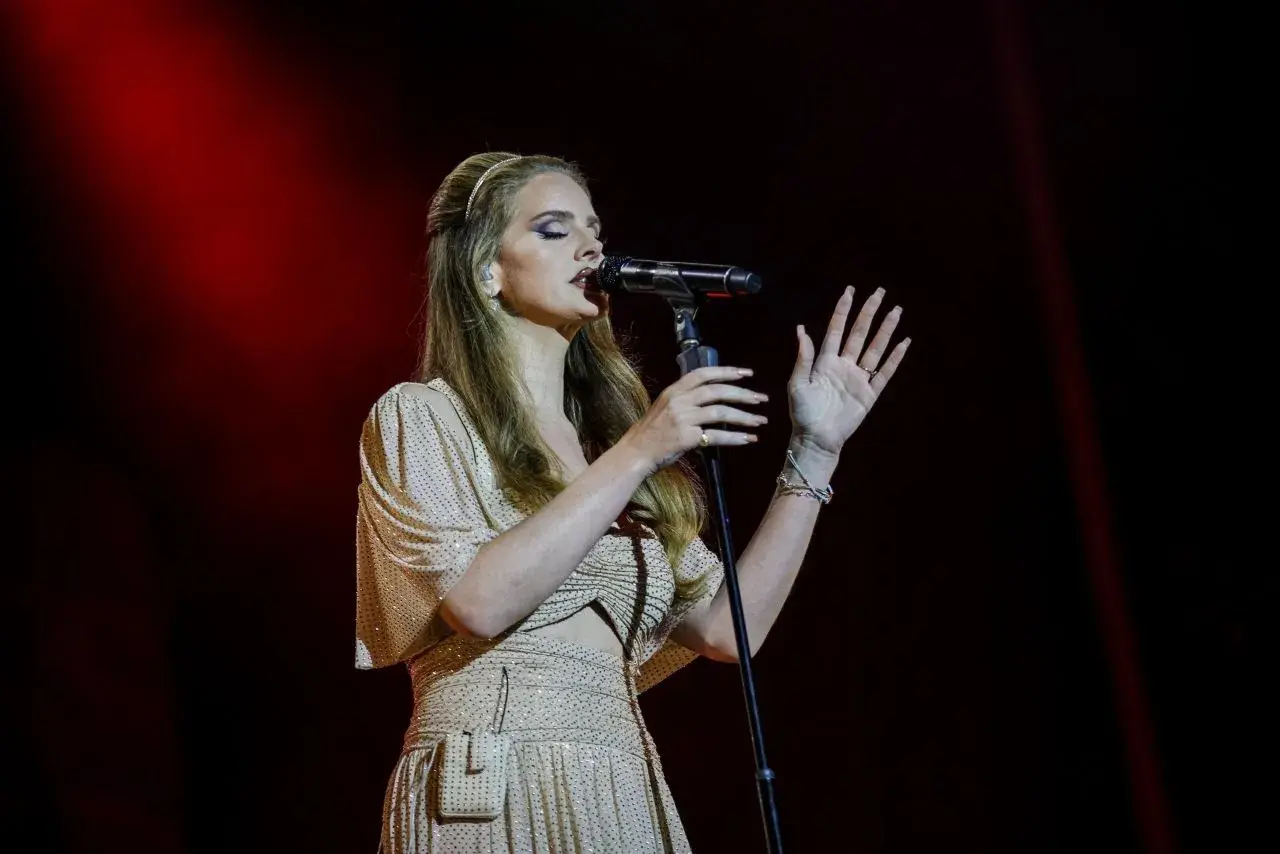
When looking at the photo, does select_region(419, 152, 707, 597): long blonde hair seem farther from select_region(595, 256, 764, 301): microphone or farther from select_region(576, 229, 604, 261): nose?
select_region(595, 256, 764, 301): microphone

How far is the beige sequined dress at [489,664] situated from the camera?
5.70 ft

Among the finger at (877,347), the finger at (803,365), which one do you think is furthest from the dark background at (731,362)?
the finger at (803,365)

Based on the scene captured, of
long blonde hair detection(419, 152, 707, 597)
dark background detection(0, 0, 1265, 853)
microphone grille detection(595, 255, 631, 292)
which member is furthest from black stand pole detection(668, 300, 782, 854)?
dark background detection(0, 0, 1265, 853)

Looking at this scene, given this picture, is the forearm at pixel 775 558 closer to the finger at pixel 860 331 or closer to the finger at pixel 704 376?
the finger at pixel 860 331

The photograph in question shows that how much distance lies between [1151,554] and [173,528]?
254 centimetres

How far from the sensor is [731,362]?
377 centimetres

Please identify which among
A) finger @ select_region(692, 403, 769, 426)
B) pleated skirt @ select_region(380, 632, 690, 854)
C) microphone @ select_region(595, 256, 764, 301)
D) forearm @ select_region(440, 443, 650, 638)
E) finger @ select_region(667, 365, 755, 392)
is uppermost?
microphone @ select_region(595, 256, 764, 301)

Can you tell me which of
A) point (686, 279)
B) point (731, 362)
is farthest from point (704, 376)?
point (731, 362)

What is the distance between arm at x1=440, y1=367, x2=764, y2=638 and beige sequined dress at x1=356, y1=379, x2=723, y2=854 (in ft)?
0.21

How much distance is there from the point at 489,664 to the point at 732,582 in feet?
1.24

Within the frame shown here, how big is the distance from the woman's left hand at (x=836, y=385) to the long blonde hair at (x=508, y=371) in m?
0.23

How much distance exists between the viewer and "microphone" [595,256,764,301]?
1755 mm

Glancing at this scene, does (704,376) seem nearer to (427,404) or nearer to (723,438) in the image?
(723,438)

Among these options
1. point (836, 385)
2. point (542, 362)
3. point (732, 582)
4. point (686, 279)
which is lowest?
point (732, 582)
